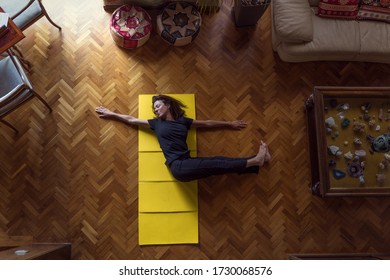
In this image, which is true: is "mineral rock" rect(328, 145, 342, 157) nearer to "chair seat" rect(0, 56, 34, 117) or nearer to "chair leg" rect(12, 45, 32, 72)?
"chair seat" rect(0, 56, 34, 117)

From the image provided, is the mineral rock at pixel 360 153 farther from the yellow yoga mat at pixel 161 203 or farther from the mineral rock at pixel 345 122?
the yellow yoga mat at pixel 161 203

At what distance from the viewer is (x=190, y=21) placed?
336 cm

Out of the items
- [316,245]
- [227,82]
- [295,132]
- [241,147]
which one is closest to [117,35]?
[227,82]

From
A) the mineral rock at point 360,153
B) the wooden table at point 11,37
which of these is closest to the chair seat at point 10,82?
the wooden table at point 11,37

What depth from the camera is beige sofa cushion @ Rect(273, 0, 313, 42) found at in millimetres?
3115

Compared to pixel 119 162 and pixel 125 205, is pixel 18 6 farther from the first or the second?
pixel 125 205

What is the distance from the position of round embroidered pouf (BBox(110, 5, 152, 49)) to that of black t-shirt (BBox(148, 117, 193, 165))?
0.81 metres

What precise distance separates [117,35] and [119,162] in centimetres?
115

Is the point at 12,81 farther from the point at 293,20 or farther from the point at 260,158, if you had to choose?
the point at 293,20

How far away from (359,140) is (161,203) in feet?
5.81

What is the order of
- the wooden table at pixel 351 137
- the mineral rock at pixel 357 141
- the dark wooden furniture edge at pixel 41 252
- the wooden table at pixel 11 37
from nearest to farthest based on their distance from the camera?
1. the dark wooden furniture edge at pixel 41 252
2. the wooden table at pixel 11 37
3. the wooden table at pixel 351 137
4. the mineral rock at pixel 357 141

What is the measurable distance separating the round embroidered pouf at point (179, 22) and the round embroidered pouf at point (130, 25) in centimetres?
14

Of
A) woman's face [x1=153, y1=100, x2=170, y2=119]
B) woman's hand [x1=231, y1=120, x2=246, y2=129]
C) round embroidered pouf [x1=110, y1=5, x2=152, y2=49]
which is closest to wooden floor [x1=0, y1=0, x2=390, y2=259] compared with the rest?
woman's hand [x1=231, y1=120, x2=246, y2=129]

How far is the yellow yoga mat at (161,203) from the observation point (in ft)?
10.4
